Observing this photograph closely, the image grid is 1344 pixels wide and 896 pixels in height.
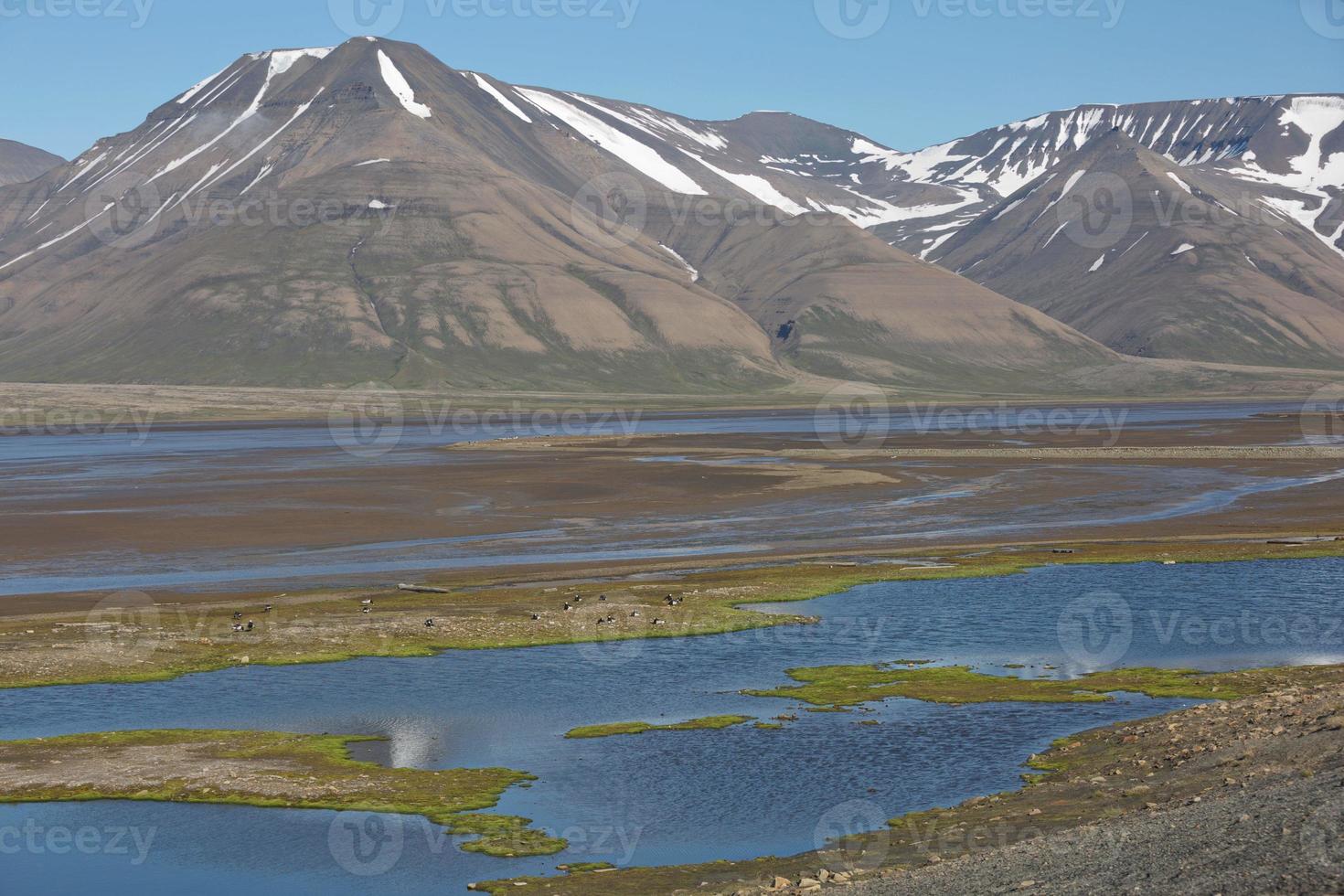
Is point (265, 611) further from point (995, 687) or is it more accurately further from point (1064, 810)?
point (1064, 810)

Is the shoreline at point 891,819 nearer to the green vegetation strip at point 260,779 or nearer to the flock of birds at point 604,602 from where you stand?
the green vegetation strip at point 260,779

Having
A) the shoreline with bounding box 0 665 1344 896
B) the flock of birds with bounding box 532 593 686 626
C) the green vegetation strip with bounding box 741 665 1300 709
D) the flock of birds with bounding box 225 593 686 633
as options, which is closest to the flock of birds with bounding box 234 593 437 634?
the flock of birds with bounding box 225 593 686 633

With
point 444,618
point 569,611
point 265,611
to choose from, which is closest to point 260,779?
point 444,618

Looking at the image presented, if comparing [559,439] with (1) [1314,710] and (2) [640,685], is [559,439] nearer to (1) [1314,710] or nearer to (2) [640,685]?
(2) [640,685]

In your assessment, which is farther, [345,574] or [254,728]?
[345,574]

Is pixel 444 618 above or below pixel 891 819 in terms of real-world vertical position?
above

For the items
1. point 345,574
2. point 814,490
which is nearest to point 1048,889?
point 345,574
